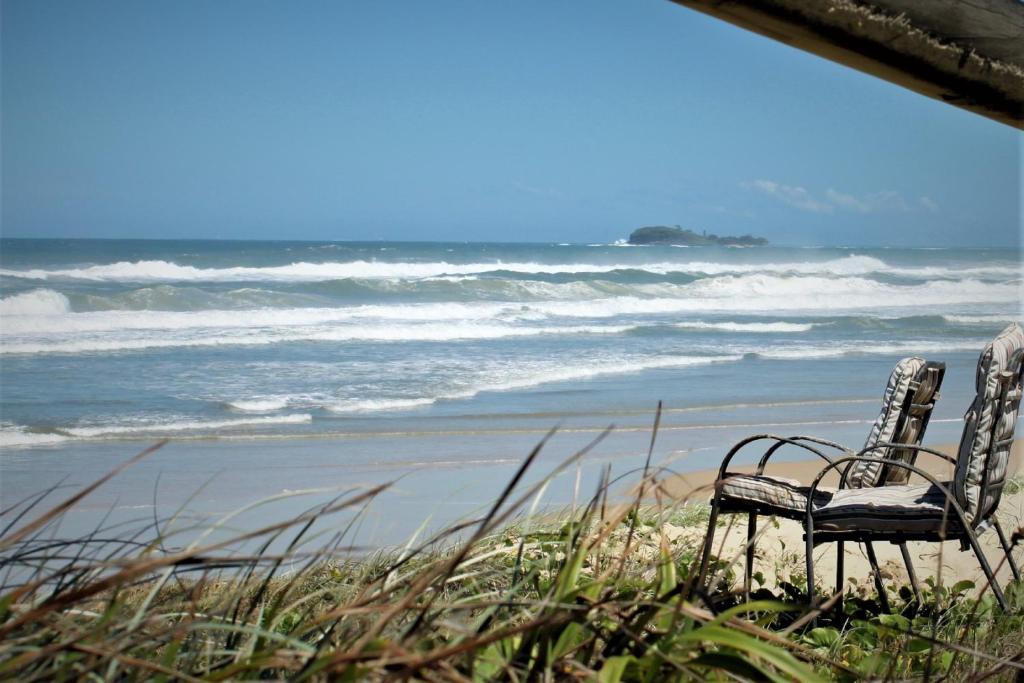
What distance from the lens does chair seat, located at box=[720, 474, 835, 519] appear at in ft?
11.2

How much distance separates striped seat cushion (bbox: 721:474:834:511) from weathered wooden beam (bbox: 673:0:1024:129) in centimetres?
171

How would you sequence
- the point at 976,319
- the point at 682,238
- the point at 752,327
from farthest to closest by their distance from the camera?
1. the point at 682,238
2. the point at 976,319
3. the point at 752,327

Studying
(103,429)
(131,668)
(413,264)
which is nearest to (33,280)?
(413,264)

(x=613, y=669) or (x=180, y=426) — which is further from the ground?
(x=613, y=669)

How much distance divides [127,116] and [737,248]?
109ft

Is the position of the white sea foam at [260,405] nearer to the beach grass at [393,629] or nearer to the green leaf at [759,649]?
the beach grass at [393,629]

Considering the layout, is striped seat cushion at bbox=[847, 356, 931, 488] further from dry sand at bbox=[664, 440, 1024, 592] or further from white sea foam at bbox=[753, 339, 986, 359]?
white sea foam at bbox=[753, 339, 986, 359]

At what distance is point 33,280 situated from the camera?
2509 cm

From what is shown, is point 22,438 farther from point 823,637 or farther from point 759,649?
point 759,649

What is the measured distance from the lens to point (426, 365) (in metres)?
12.9

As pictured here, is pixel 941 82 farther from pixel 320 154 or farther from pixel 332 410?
pixel 320 154

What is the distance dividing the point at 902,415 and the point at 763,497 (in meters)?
0.97

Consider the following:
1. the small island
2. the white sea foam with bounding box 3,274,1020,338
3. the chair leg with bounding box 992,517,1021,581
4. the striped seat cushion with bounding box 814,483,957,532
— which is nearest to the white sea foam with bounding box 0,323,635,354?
the white sea foam with bounding box 3,274,1020,338

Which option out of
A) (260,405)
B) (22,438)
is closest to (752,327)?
(260,405)
